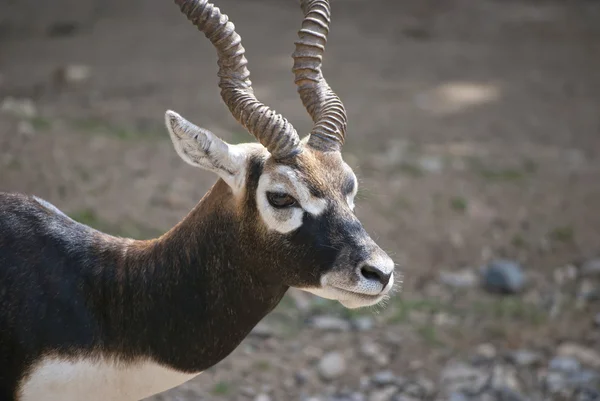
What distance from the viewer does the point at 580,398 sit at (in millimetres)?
6863

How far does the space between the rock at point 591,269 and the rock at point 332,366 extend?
2.89 metres

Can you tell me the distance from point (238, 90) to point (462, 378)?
3.44 metres

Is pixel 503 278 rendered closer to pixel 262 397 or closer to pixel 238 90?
pixel 262 397

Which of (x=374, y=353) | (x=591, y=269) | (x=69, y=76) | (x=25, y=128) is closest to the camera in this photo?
(x=374, y=353)

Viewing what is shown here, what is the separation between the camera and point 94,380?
4.51 m

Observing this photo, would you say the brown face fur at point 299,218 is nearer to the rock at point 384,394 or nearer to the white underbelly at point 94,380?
the white underbelly at point 94,380

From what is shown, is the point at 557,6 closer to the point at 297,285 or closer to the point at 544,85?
the point at 544,85

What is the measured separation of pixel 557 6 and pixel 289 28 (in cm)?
511

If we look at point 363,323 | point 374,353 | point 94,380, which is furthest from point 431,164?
point 94,380

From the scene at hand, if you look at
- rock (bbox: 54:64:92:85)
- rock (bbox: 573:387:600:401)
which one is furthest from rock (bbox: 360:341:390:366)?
rock (bbox: 54:64:92:85)

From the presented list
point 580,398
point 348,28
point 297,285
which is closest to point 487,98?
point 348,28

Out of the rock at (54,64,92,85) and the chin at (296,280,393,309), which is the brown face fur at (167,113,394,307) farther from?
the rock at (54,64,92,85)

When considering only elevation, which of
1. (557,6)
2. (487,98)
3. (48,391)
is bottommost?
(48,391)

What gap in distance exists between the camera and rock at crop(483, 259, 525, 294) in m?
8.33
